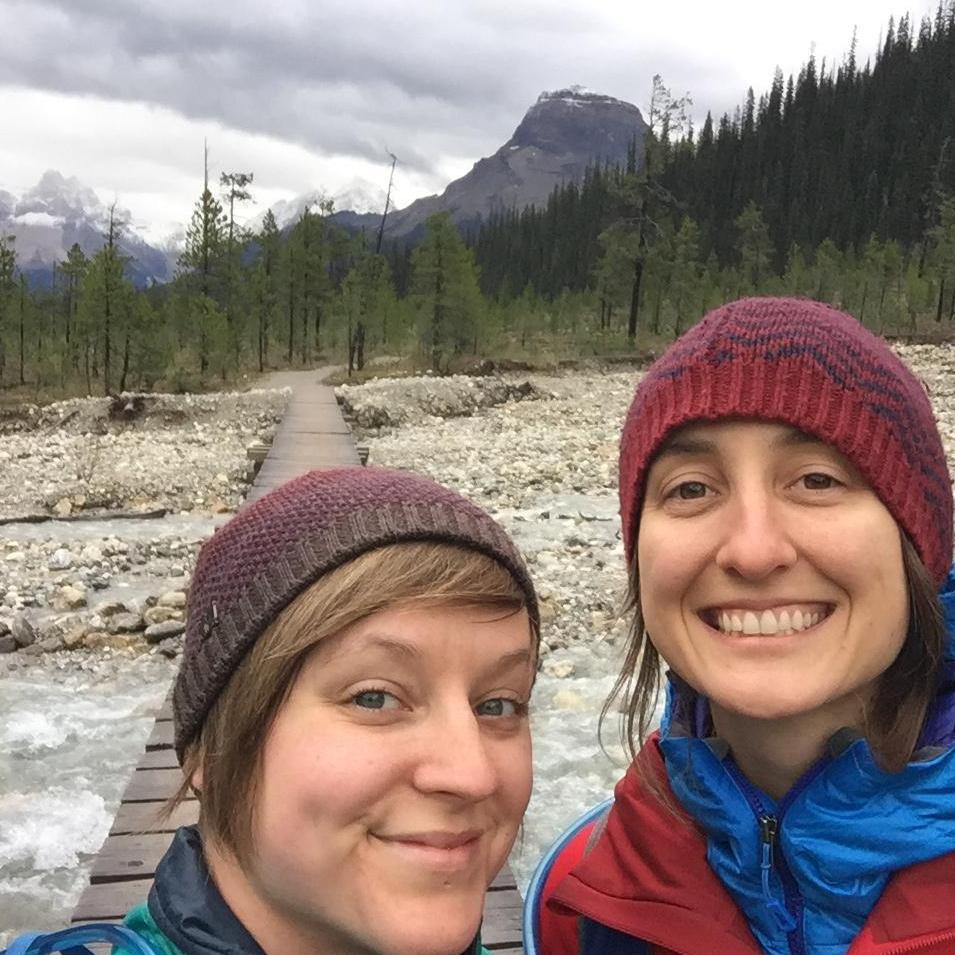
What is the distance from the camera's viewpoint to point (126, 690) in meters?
5.76

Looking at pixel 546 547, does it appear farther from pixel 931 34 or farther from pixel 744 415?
pixel 931 34

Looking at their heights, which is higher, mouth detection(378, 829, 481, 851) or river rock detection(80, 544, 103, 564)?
mouth detection(378, 829, 481, 851)

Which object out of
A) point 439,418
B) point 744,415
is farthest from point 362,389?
point 744,415

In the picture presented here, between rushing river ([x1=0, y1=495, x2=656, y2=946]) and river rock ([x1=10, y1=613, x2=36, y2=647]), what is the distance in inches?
14.6

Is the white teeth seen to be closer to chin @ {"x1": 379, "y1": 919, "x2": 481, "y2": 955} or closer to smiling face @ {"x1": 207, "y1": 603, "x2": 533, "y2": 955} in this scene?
smiling face @ {"x1": 207, "y1": 603, "x2": 533, "y2": 955}

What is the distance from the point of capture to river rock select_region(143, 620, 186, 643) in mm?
6461

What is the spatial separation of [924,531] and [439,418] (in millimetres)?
17013

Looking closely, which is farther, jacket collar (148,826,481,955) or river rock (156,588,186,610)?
river rock (156,588,186,610)

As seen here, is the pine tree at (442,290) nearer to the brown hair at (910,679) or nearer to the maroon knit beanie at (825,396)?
the maroon knit beanie at (825,396)

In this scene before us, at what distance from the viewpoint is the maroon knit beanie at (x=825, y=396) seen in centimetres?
146

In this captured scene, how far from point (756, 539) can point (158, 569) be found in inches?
301

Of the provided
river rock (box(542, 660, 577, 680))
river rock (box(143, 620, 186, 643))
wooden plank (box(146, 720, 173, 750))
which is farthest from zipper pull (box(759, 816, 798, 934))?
river rock (box(143, 620, 186, 643))

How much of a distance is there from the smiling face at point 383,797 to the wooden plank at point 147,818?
6.63 ft

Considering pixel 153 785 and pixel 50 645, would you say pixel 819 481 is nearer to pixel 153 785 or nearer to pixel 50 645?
pixel 153 785
